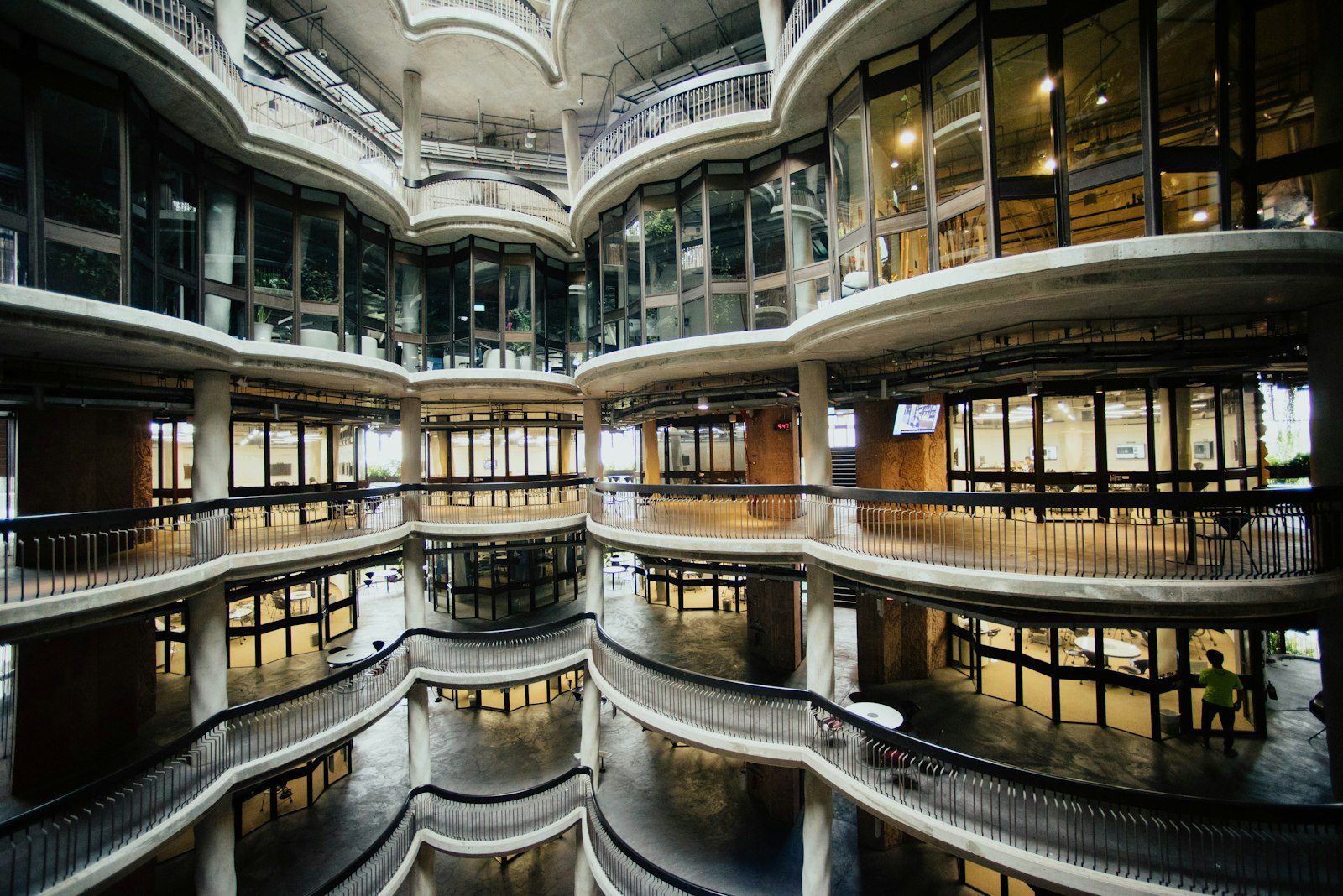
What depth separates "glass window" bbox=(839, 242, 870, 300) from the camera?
9031 millimetres

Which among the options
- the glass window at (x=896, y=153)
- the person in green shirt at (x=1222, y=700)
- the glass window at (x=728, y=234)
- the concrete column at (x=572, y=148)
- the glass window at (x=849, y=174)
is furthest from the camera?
the concrete column at (x=572, y=148)

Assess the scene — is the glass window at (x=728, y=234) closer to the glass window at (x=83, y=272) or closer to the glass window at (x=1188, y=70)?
the glass window at (x=1188, y=70)

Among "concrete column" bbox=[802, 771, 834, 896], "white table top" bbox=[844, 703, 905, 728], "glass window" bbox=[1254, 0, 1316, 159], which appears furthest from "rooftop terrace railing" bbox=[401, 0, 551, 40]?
"concrete column" bbox=[802, 771, 834, 896]

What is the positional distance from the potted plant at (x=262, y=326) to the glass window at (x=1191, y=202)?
15.7m

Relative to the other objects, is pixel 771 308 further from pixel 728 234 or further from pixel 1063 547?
pixel 1063 547

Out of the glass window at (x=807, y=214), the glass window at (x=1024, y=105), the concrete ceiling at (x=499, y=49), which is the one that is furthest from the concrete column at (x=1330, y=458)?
the concrete ceiling at (x=499, y=49)

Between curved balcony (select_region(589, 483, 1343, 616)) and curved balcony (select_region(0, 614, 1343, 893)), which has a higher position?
curved balcony (select_region(589, 483, 1343, 616))

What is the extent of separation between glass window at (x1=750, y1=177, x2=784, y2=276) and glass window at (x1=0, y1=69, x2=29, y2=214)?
1204cm

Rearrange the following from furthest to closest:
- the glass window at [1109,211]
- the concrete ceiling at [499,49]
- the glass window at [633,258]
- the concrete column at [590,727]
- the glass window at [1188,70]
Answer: the concrete ceiling at [499,49], the concrete column at [590,727], the glass window at [633,258], the glass window at [1109,211], the glass window at [1188,70]

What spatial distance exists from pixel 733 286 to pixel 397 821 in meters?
14.2

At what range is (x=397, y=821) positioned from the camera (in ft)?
36.6

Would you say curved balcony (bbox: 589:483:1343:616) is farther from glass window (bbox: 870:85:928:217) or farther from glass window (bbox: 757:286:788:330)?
glass window (bbox: 870:85:928:217)

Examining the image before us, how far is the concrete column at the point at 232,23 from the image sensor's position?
34.0 feet

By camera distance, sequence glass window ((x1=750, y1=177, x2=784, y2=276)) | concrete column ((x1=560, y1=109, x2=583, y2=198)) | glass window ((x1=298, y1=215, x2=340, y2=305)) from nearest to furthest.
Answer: glass window ((x1=750, y1=177, x2=784, y2=276)) → glass window ((x1=298, y1=215, x2=340, y2=305)) → concrete column ((x1=560, y1=109, x2=583, y2=198))
